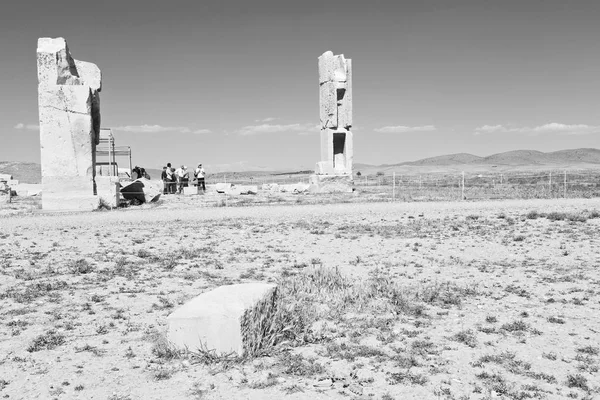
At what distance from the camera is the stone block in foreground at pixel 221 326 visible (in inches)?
189

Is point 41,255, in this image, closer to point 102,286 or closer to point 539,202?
point 102,286

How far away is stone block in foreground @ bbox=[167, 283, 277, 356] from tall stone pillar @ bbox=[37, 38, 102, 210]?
46.3 ft

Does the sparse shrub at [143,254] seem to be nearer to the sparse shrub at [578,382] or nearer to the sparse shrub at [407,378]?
the sparse shrub at [407,378]

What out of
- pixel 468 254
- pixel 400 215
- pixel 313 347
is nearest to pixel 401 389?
pixel 313 347

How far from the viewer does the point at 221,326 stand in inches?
189

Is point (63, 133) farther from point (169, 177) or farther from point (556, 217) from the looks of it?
point (556, 217)

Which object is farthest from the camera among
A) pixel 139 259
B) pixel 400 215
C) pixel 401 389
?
pixel 400 215

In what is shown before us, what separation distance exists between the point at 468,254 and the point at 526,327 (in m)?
4.27

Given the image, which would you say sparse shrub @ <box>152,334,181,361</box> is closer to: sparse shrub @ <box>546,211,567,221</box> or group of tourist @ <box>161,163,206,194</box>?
sparse shrub @ <box>546,211,567,221</box>

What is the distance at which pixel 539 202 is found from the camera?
2009 centimetres

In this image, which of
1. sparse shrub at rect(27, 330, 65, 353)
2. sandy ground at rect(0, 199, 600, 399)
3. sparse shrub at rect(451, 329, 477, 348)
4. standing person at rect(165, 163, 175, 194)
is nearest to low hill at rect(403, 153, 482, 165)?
standing person at rect(165, 163, 175, 194)

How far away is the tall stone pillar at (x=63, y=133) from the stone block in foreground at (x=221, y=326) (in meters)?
14.1

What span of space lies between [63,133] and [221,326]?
14.9m

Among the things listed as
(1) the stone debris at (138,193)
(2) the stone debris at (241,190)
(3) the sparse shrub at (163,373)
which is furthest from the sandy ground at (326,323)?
(2) the stone debris at (241,190)
